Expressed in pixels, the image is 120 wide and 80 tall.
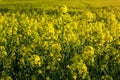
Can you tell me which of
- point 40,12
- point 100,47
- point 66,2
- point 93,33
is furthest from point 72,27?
point 66,2

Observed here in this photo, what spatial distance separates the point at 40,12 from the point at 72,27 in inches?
265

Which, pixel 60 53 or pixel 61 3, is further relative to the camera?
pixel 61 3

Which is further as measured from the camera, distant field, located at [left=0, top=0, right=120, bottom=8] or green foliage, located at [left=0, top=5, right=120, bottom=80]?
distant field, located at [left=0, top=0, right=120, bottom=8]

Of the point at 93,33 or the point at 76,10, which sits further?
the point at 76,10

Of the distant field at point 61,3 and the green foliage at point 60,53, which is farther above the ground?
the green foliage at point 60,53

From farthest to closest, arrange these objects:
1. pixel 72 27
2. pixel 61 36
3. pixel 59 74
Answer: pixel 72 27 < pixel 61 36 < pixel 59 74

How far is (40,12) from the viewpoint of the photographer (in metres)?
20.4

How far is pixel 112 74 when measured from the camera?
10445 millimetres

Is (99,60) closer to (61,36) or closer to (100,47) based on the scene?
(100,47)

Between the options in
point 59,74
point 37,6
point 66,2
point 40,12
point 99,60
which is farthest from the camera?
point 66,2

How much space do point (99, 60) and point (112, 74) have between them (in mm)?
762

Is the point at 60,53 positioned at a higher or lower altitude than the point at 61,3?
higher

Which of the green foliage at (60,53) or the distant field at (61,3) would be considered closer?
the green foliage at (60,53)

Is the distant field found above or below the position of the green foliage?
below
